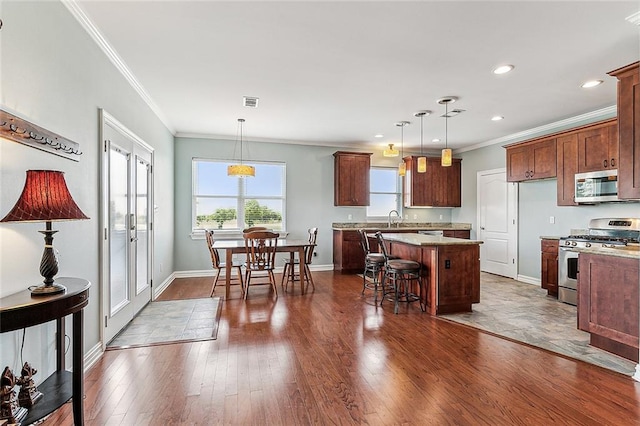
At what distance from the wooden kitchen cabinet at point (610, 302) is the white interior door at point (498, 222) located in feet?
10.4

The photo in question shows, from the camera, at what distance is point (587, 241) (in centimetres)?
409

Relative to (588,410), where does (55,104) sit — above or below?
above

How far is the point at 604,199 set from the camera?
4.09m

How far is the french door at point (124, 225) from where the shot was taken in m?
2.84

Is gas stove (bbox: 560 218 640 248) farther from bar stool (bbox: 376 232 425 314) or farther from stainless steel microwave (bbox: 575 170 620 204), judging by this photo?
bar stool (bbox: 376 232 425 314)

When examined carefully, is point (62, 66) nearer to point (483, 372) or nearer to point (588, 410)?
point (483, 372)

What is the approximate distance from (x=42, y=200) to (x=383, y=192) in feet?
20.8

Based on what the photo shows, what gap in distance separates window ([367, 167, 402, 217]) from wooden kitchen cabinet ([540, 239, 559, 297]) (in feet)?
9.99

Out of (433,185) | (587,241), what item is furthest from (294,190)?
(587,241)

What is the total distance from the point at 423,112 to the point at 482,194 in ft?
9.84

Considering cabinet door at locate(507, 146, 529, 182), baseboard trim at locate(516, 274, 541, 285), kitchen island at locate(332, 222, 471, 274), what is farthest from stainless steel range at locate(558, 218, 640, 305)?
kitchen island at locate(332, 222, 471, 274)

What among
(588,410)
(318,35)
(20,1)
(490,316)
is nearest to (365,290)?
(490,316)

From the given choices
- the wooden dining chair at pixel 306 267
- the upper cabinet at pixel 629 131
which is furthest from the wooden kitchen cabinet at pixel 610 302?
the wooden dining chair at pixel 306 267

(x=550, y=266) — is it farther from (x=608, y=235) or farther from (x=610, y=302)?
(x=610, y=302)
